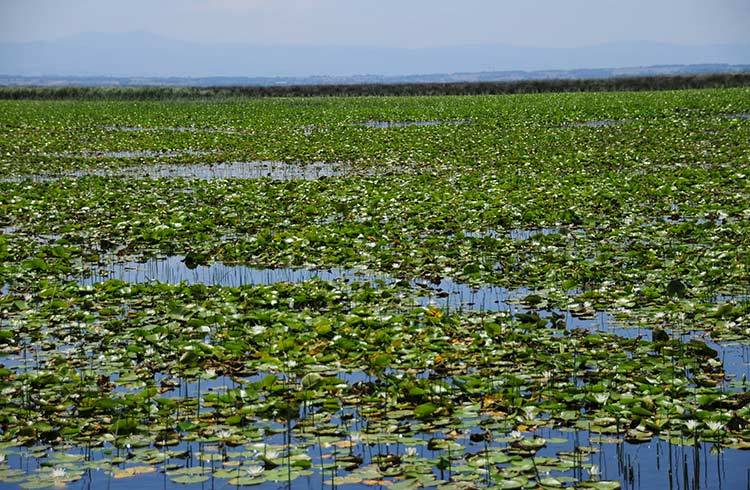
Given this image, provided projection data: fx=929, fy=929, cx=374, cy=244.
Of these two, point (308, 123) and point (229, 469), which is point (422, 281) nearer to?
point (229, 469)

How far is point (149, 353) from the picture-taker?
7.89m

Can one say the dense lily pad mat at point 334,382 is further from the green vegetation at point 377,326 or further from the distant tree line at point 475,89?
the distant tree line at point 475,89

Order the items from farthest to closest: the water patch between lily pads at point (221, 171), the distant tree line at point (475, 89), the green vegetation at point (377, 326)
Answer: the distant tree line at point (475, 89) < the water patch between lily pads at point (221, 171) < the green vegetation at point (377, 326)

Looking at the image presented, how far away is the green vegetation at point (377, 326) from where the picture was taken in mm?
5926

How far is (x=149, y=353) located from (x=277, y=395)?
1.61m

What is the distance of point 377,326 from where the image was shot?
8414 mm

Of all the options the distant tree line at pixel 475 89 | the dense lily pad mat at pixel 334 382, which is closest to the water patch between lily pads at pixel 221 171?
the dense lily pad mat at pixel 334 382

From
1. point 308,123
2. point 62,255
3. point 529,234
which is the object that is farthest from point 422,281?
point 308,123

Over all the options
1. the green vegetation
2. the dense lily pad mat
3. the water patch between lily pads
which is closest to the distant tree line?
the water patch between lily pads

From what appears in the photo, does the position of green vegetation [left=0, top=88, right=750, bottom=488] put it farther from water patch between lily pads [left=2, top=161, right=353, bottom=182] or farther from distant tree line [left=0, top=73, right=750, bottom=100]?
distant tree line [left=0, top=73, right=750, bottom=100]

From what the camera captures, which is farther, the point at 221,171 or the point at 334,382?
the point at 221,171

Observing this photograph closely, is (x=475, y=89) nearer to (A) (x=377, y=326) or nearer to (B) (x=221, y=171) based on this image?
(B) (x=221, y=171)

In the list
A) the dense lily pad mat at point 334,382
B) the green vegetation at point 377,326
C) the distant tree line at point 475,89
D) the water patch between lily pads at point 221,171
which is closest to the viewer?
the green vegetation at point 377,326

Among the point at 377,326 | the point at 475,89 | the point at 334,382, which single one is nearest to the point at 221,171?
the point at 377,326
